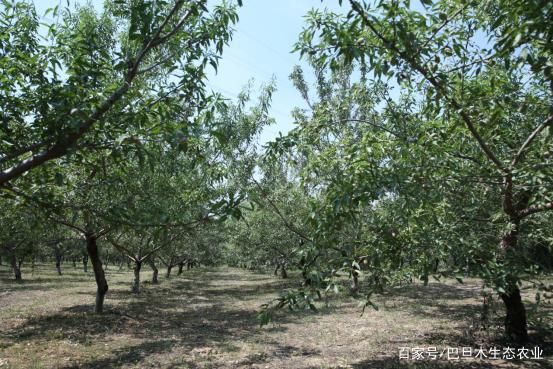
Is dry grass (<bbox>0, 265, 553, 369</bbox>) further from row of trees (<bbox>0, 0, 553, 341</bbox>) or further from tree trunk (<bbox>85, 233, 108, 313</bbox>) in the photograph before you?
row of trees (<bbox>0, 0, 553, 341</bbox>)

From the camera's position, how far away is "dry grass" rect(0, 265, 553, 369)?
9.58 m

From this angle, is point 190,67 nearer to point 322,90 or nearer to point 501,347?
point 501,347

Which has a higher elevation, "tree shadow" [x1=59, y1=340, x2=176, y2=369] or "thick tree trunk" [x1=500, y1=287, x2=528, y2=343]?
"thick tree trunk" [x1=500, y1=287, x2=528, y2=343]

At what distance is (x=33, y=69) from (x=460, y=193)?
6685 millimetres

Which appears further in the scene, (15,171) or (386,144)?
(386,144)

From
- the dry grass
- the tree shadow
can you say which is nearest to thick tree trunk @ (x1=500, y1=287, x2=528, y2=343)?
the dry grass

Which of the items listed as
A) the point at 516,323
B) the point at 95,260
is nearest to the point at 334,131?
the point at 516,323

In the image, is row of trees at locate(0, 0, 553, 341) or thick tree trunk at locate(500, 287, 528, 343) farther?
thick tree trunk at locate(500, 287, 528, 343)

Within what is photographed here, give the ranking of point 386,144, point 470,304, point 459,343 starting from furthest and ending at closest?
point 470,304 → point 459,343 → point 386,144

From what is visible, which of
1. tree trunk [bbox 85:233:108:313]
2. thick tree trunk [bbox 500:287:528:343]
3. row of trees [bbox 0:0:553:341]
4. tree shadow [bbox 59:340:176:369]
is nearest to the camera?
row of trees [bbox 0:0:553:341]

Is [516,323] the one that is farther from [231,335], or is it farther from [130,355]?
[130,355]

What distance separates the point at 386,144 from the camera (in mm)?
5445

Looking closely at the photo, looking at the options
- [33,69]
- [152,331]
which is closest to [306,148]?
[33,69]

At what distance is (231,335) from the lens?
1298cm
